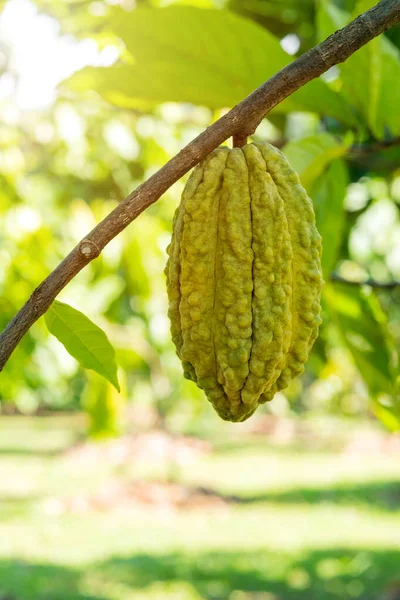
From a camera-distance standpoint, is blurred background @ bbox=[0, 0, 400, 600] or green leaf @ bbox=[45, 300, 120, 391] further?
blurred background @ bbox=[0, 0, 400, 600]

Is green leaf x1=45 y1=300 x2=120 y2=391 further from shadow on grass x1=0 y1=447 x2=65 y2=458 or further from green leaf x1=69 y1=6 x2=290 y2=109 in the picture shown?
shadow on grass x1=0 y1=447 x2=65 y2=458

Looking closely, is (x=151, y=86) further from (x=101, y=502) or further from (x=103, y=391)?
(x=101, y=502)

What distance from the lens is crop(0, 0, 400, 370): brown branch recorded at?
3.19ft

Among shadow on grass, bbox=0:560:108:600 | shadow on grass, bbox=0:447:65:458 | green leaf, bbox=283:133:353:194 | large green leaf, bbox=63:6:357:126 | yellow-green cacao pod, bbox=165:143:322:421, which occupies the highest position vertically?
shadow on grass, bbox=0:447:65:458

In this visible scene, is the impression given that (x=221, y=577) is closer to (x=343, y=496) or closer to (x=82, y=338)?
(x=343, y=496)

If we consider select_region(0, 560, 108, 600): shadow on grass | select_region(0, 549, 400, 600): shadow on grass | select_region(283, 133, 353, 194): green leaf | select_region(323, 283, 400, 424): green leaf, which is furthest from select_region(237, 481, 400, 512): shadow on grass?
select_region(283, 133, 353, 194): green leaf

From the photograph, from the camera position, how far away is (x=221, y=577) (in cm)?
958

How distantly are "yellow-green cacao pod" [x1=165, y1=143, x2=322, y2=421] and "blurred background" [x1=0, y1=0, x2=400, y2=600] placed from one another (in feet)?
1.93

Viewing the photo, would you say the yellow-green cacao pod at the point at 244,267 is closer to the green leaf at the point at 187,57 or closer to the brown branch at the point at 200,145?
the brown branch at the point at 200,145

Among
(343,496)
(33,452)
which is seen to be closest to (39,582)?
(343,496)

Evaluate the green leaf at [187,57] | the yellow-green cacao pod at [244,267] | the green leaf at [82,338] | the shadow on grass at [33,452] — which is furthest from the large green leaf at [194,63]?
the shadow on grass at [33,452]

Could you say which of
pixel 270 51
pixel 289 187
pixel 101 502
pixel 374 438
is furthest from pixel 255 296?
pixel 374 438

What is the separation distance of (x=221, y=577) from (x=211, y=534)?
2225 millimetres

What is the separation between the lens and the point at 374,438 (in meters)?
22.0
